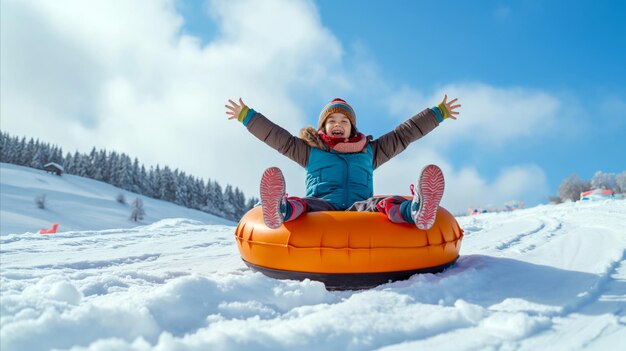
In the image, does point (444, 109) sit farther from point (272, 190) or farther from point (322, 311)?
point (322, 311)

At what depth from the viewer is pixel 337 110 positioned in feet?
12.1

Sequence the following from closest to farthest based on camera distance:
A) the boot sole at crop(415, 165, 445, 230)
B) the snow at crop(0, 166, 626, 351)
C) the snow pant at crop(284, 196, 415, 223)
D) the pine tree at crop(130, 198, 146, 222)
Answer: the snow at crop(0, 166, 626, 351) < the boot sole at crop(415, 165, 445, 230) < the snow pant at crop(284, 196, 415, 223) < the pine tree at crop(130, 198, 146, 222)

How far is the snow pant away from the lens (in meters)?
2.40

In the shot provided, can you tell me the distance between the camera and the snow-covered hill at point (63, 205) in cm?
2478

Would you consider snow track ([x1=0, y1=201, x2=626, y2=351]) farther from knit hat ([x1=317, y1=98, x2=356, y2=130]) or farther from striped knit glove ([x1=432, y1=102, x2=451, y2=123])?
knit hat ([x1=317, y1=98, x2=356, y2=130])

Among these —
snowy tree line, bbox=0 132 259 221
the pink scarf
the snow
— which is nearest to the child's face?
the pink scarf

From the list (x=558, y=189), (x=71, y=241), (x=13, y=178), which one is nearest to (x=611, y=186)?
(x=558, y=189)

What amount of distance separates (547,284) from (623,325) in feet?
2.32

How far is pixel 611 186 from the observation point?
39.5 metres

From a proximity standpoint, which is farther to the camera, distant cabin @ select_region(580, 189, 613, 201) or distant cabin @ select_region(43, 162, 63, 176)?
distant cabin @ select_region(43, 162, 63, 176)

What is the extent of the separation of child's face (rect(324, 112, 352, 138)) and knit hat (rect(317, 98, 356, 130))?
42mm

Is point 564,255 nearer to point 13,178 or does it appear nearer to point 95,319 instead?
point 95,319

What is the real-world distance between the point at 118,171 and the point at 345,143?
1955 inches

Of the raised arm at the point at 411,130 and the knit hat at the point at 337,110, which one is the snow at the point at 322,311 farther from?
the knit hat at the point at 337,110
